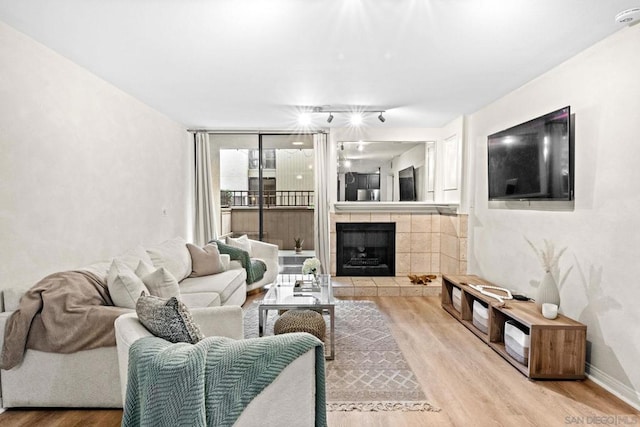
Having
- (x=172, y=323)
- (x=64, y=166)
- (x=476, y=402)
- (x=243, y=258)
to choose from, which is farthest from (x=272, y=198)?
(x=172, y=323)

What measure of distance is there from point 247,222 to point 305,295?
3200mm

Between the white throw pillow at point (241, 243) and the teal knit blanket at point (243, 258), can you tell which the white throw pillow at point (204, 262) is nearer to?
the teal knit blanket at point (243, 258)

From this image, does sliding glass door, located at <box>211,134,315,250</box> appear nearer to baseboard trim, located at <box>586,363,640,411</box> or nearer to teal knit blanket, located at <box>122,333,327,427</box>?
baseboard trim, located at <box>586,363,640,411</box>

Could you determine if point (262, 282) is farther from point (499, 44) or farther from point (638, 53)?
point (638, 53)

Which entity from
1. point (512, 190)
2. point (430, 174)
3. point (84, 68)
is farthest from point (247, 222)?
point (512, 190)

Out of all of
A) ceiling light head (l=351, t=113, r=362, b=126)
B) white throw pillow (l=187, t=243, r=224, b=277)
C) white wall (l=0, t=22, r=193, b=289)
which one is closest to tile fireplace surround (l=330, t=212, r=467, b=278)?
ceiling light head (l=351, t=113, r=362, b=126)

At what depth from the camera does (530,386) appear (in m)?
2.69

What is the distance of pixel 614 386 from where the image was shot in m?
2.57

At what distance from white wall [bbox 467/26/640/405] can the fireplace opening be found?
2.65 metres

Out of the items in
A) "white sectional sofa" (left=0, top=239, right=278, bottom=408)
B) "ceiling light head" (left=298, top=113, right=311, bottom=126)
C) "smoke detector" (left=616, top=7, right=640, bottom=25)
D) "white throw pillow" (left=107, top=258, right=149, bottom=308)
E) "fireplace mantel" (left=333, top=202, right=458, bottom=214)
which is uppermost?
"ceiling light head" (left=298, top=113, right=311, bottom=126)

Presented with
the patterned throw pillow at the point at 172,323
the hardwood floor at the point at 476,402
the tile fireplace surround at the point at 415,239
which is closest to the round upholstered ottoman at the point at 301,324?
the hardwood floor at the point at 476,402

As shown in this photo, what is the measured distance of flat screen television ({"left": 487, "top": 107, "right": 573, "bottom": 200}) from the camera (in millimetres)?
2969

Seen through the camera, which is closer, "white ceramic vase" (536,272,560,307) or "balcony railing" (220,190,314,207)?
"white ceramic vase" (536,272,560,307)

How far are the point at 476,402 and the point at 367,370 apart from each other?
80 centimetres
